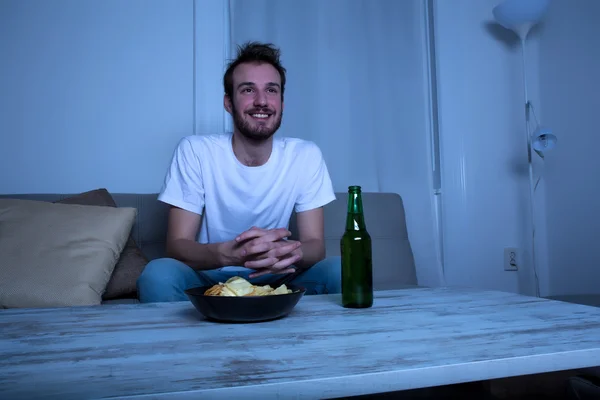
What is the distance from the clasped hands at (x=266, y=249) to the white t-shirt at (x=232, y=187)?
0.54 metres

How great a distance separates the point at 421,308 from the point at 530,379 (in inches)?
45.3

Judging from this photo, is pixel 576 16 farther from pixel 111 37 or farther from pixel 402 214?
pixel 111 37

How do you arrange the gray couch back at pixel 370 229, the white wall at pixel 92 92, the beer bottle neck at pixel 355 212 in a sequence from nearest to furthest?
the beer bottle neck at pixel 355 212
the gray couch back at pixel 370 229
the white wall at pixel 92 92

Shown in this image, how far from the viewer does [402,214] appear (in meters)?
2.19

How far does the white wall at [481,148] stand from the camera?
2.67 metres

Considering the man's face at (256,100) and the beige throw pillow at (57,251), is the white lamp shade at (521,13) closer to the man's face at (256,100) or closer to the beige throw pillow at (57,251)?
the man's face at (256,100)

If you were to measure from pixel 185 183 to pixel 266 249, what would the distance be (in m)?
0.65

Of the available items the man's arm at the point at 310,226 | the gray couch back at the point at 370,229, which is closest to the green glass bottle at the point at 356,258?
the man's arm at the point at 310,226

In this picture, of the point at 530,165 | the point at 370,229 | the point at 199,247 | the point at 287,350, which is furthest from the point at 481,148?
the point at 287,350

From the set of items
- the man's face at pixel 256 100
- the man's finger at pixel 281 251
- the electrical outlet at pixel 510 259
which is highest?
the man's face at pixel 256 100

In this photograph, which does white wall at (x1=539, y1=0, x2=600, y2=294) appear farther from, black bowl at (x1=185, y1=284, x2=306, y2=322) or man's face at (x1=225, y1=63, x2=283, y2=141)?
black bowl at (x1=185, y1=284, x2=306, y2=322)

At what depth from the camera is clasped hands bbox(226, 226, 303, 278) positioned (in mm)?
1078

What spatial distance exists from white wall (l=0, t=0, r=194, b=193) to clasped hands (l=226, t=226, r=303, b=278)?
1290 millimetres

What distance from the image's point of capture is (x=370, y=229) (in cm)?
209
